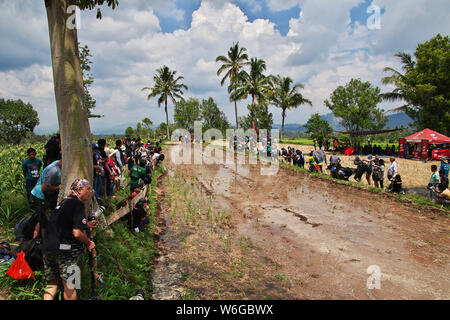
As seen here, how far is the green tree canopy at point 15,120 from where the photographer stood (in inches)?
1721

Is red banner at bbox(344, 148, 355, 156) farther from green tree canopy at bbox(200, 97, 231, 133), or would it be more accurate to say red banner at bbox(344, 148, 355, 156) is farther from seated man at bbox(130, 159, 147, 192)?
green tree canopy at bbox(200, 97, 231, 133)

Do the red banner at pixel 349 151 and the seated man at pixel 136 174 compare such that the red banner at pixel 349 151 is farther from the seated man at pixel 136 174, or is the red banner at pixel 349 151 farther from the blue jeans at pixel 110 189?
the blue jeans at pixel 110 189

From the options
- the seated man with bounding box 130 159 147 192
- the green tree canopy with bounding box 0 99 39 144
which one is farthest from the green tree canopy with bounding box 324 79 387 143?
the green tree canopy with bounding box 0 99 39 144

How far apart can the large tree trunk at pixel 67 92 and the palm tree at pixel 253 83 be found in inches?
976

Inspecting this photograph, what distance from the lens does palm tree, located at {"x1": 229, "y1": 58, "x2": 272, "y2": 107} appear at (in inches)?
1109

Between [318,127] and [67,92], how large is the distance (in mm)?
28696

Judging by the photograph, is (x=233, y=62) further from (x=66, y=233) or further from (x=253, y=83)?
(x=66, y=233)

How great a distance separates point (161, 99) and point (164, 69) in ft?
16.1

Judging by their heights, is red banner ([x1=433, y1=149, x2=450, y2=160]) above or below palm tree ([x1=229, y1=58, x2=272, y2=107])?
below

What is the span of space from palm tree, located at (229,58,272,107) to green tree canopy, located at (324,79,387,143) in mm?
13133

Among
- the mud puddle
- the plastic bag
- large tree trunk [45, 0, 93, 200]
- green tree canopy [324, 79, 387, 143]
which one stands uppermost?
green tree canopy [324, 79, 387, 143]

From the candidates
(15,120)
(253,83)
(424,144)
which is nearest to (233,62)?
(253,83)

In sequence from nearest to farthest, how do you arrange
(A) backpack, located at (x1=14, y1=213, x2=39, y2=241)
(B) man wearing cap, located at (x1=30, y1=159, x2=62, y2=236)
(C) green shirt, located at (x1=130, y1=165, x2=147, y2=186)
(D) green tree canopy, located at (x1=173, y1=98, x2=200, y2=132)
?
1. (A) backpack, located at (x1=14, y1=213, x2=39, y2=241)
2. (B) man wearing cap, located at (x1=30, y1=159, x2=62, y2=236)
3. (C) green shirt, located at (x1=130, y1=165, x2=147, y2=186)
4. (D) green tree canopy, located at (x1=173, y1=98, x2=200, y2=132)
